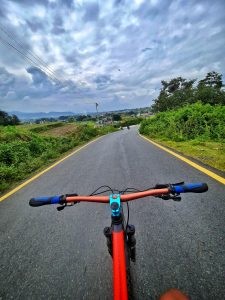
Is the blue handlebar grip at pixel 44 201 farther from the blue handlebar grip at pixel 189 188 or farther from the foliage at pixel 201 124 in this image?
the foliage at pixel 201 124

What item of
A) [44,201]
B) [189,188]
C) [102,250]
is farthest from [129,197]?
[102,250]

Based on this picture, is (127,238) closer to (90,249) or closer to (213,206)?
(90,249)

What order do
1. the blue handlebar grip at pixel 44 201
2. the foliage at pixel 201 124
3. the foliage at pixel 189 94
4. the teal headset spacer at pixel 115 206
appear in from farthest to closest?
the foliage at pixel 189 94
the foliage at pixel 201 124
the blue handlebar grip at pixel 44 201
the teal headset spacer at pixel 115 206

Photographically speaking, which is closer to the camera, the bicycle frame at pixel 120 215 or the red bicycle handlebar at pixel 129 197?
the bicycle frame at pixel 120 215

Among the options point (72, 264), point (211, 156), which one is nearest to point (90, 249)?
point (72, 264)

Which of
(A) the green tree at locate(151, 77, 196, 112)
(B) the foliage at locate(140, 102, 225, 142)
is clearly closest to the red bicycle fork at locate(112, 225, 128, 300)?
(B) the foliage at locate(140, 102, 225, 142)

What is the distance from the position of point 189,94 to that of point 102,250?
4697 cm

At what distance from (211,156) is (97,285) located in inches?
200

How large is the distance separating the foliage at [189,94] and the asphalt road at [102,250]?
3057 cm

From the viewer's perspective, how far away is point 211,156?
5844mm

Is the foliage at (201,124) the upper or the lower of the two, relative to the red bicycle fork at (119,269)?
lower

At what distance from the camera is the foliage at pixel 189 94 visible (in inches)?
1505

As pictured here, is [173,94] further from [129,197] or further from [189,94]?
[129,197]

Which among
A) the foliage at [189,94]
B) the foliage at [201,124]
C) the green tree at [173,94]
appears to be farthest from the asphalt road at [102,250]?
the green tree at [173,94]
